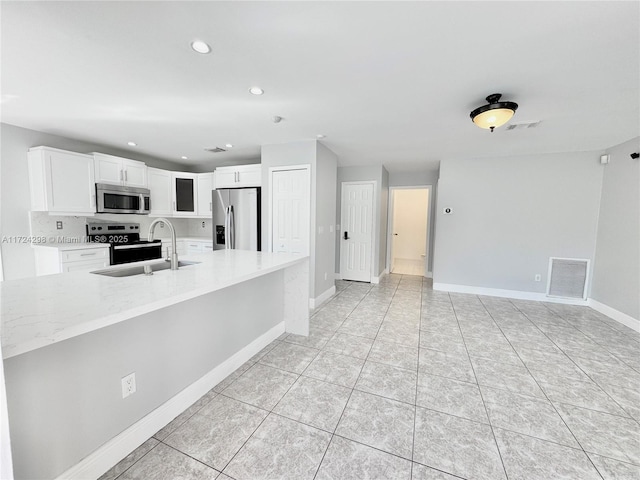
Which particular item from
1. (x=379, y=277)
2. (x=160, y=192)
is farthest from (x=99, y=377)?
(x=379, y=277)

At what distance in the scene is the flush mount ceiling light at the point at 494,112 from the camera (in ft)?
7.28

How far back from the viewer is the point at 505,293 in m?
4.53

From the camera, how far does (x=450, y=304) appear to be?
412 cm

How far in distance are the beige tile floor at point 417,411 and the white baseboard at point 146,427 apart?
5cm

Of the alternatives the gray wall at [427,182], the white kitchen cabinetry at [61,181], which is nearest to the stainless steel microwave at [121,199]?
the white kitchen cabinetry at [61,181]

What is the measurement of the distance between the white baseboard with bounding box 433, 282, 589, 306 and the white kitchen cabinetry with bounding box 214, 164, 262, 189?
375 cm

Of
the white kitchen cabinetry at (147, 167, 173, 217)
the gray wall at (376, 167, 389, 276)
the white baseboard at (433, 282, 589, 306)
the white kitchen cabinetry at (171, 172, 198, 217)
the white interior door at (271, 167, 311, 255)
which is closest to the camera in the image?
the white interior door at (271, 167, 311, 255)

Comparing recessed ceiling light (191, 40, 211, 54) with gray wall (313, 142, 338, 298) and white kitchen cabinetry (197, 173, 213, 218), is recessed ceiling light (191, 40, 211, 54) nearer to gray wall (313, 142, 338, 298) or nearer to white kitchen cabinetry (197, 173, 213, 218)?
gray wall (313, 142, 338, 298)

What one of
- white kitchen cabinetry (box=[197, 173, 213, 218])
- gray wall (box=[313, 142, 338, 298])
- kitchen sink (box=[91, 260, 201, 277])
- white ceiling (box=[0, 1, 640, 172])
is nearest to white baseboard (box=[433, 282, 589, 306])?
gray wall (box=[313, 142, 338, 298])

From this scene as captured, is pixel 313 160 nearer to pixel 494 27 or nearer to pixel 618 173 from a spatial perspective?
pixel 494 27

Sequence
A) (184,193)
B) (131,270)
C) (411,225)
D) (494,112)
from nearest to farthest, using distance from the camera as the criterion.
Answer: (131,270), (494,112), (184,193), (411,225)

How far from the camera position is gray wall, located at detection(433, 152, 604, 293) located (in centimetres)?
408

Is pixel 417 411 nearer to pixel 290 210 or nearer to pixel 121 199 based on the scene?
pixel 290 210

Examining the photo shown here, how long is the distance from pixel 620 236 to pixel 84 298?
221 inches
